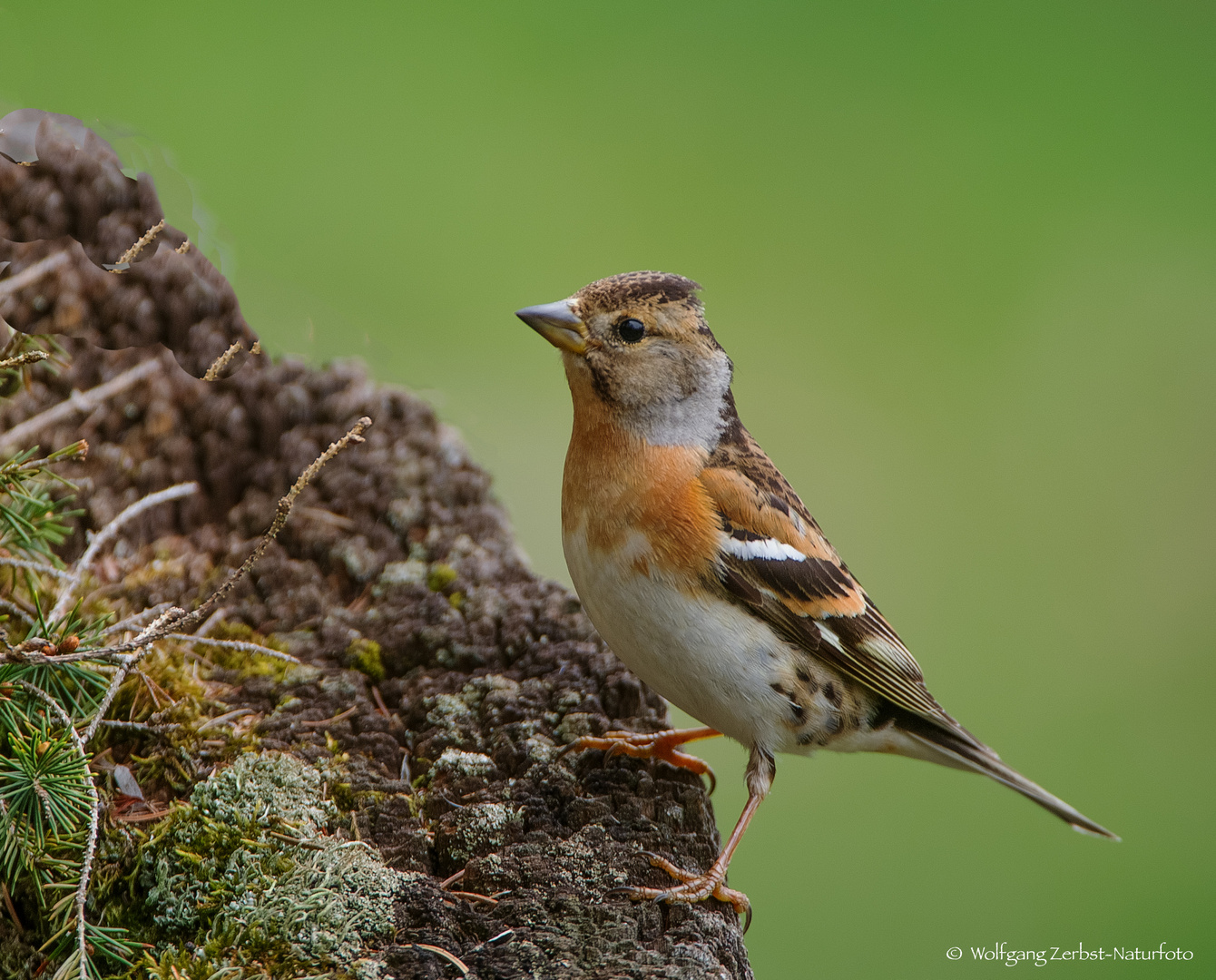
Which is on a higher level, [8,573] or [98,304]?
[98,304]

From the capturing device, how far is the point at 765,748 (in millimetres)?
3271

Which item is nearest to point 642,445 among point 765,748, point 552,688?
point 552,688

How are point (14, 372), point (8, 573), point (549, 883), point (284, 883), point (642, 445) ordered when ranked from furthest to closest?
1. point (642, 445)
2. point (14, 372)
3. point (8, 573)
4. point (549, 883)
5. point (284, 883)

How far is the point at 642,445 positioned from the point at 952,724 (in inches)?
59.2

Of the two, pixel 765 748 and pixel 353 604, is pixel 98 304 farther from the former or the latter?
pixel 765 748

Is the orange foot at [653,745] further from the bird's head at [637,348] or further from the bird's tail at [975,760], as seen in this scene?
the bird's head at [637,348]

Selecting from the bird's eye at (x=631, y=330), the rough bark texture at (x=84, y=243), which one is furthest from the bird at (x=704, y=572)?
the rough bark texture at (x=84, y=243)

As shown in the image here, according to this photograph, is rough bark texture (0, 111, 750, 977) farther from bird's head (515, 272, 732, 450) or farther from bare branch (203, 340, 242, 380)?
bird's head (515, 272, 732, 450)

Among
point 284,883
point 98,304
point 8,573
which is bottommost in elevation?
point 284,883

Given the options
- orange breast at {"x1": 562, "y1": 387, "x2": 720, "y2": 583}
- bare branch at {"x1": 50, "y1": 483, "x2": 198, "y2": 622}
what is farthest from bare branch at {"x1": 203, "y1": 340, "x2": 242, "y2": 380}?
orange breast at {"x1": 562, "y1": 387, "x2": 720, "y2": 583}

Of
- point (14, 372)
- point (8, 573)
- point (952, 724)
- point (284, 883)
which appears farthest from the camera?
point (952, 724)

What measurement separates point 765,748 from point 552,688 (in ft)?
2.33

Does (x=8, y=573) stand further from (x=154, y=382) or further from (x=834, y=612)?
(x=834, y=612)

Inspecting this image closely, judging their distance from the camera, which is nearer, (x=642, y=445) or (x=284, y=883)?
(x=284, y=883)
